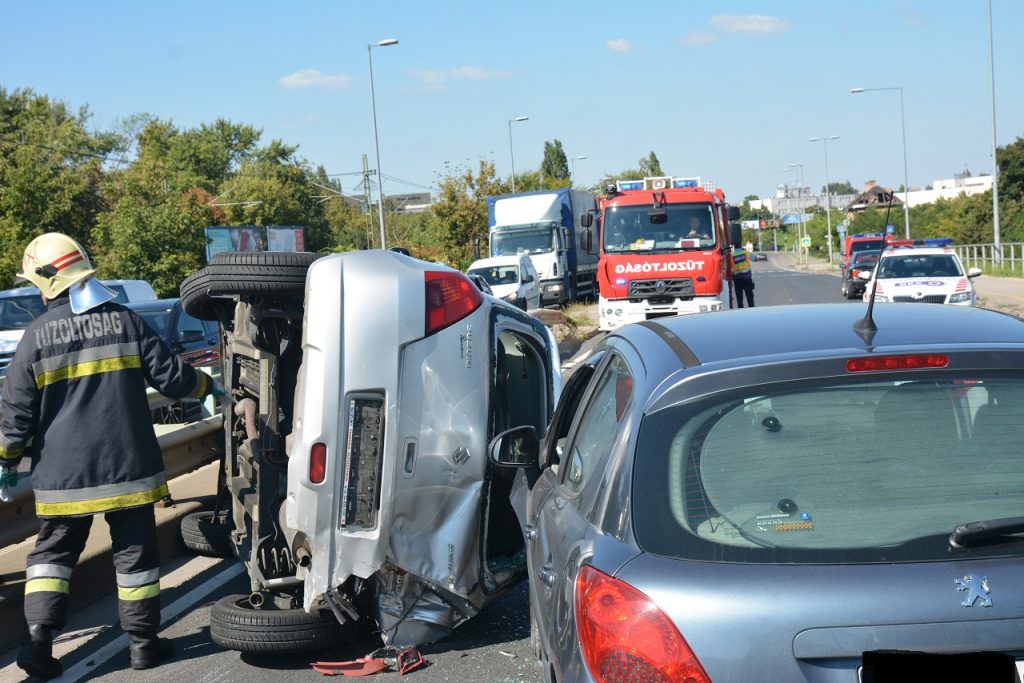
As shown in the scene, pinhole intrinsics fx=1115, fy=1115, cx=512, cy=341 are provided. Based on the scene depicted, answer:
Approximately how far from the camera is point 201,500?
7879 mm

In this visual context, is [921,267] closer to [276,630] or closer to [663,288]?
[663,288]

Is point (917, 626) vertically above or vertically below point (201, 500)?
above

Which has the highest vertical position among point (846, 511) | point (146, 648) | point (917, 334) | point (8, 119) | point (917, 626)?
point (8, 119)

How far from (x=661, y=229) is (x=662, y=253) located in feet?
1.60

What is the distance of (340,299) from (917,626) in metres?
2.73

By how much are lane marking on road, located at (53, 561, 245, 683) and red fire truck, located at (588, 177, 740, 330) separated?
542 inches

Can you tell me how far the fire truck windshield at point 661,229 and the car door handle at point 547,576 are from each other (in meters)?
17.0

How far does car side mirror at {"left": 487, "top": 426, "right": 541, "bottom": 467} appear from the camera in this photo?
13.7 feet

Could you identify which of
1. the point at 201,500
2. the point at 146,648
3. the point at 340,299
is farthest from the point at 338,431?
the point at 201,500

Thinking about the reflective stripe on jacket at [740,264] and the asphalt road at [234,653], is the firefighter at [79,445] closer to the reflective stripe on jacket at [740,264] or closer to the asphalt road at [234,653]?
the asphalt road at [234,653]

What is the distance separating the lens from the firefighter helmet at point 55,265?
5.16 meters

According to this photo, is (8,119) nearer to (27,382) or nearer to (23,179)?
(23,179)

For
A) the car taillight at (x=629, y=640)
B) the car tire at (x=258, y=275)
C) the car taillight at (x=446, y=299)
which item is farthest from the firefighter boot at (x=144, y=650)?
the car taillight at (x=629, y=640)

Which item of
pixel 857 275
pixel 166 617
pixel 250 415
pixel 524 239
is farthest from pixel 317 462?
pixel 857 275
